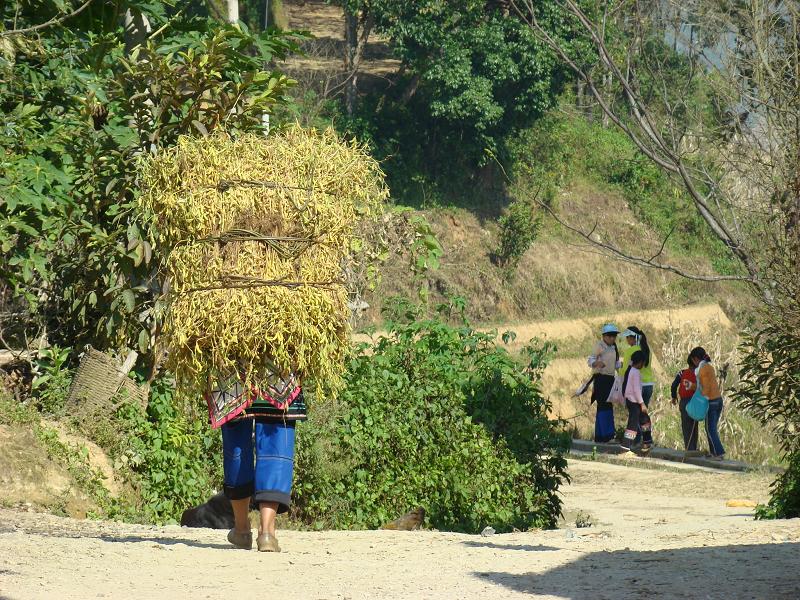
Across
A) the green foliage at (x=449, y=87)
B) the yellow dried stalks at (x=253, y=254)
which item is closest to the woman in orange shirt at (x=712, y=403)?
the yellow dried stalks at (x=253, y=254)

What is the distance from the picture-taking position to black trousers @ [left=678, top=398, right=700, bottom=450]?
1479cm

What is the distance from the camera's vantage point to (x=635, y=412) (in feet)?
48.9

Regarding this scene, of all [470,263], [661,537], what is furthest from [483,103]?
[661,537]

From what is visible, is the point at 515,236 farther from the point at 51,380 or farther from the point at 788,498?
the point at 51,380

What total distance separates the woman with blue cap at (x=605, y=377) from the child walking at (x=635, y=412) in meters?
0.64

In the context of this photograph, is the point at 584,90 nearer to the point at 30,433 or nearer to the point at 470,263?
the point at 470,263

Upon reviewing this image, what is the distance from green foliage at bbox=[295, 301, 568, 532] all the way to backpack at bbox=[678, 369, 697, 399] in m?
5.93

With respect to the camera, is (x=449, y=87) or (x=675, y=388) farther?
(x=449, y=87)

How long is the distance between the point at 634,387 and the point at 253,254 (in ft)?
32.0

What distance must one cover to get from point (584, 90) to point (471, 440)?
3197cm

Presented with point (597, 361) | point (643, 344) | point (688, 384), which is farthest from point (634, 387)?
point (597, 361)

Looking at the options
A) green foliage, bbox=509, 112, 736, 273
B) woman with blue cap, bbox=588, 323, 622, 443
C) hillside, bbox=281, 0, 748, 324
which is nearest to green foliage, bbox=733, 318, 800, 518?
woman with blue cap, bbox=588, 323, 622, 443

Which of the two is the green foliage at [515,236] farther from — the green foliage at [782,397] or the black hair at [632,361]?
the green foliage at [782,397]

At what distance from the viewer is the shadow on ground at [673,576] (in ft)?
14.9
